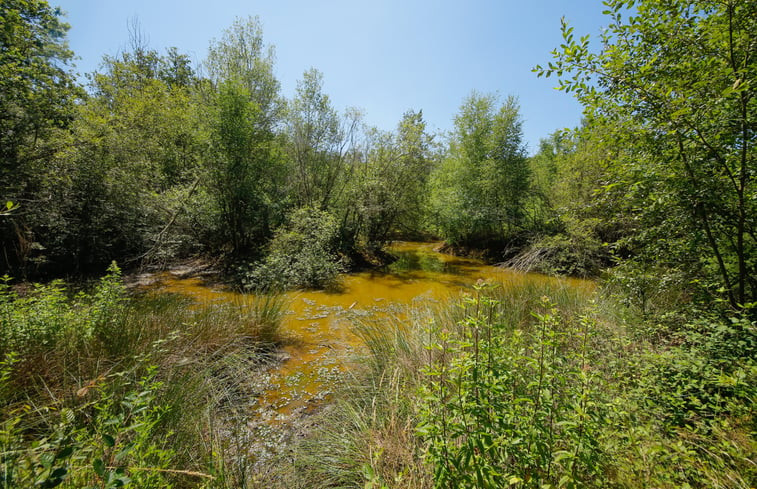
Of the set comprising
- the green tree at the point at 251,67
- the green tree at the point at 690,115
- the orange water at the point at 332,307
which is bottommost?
the orange water at the point at 332,307

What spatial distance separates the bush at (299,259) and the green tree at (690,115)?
821 cm

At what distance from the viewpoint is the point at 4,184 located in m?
6.00

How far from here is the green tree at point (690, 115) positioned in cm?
235

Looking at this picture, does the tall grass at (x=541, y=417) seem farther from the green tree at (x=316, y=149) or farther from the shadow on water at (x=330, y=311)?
the green tree at (x=316, y=149)

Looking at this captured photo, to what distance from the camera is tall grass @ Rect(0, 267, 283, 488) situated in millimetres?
1399

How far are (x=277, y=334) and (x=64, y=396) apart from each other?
3183 mm

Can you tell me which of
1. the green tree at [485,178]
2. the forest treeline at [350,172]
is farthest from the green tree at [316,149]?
the green tree at [485,178]

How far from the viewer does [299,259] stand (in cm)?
945

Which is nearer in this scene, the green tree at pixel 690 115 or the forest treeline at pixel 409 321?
the forest treeline at pixel 409 321

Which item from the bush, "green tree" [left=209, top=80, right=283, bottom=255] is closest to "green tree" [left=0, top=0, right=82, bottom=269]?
"green tree" [left=209, top=80, right=283, bottom=255]

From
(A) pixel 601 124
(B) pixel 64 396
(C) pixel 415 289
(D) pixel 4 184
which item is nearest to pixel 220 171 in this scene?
(D) pixel 4 184

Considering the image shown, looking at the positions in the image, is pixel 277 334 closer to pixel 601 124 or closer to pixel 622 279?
pixel 622 279

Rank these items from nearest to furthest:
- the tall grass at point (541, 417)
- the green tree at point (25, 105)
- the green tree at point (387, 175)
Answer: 1. the tall grass at point (541, 417)
2. the green tree at point (25, 105)
3. the green tree at point (387, 175)

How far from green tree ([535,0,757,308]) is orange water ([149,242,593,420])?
3.84 m
